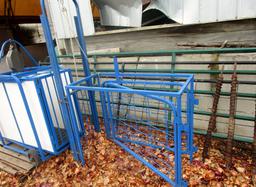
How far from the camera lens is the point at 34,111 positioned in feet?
7.88

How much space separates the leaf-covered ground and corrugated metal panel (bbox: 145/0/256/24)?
76.2 inches

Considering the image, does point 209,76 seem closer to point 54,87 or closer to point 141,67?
point 141,67

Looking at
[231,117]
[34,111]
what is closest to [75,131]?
[34,111]

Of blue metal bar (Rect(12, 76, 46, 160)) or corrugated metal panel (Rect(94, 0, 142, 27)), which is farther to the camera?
corrugated metal panel (Rect(94, 0, 142, 27))

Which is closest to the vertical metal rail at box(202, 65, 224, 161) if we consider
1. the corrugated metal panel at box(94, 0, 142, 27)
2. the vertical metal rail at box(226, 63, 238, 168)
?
the vertical metal rail at box(226, 63, 238, 168)

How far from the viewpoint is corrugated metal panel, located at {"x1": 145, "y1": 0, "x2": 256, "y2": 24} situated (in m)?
2.44

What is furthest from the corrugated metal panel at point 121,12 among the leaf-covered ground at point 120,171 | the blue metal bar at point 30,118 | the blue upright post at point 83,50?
the leaf-covered ground at point 120,171

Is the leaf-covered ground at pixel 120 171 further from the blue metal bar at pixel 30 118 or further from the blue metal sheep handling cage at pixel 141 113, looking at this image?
the blue metal bar at pixel 30 118

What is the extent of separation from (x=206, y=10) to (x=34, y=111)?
2.92 metres

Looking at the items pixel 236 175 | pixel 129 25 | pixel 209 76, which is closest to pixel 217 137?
pixel 236 175

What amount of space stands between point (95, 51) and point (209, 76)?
2.54m

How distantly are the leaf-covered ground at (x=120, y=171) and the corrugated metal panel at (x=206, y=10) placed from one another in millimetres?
1935

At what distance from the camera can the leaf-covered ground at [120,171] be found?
221 centimetres

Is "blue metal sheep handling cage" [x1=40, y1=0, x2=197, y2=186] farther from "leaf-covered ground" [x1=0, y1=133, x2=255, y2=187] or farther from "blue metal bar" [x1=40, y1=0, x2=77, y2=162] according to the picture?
"leaf-covered ground" [x1=0, y1=133, x2=255, y2=187]
